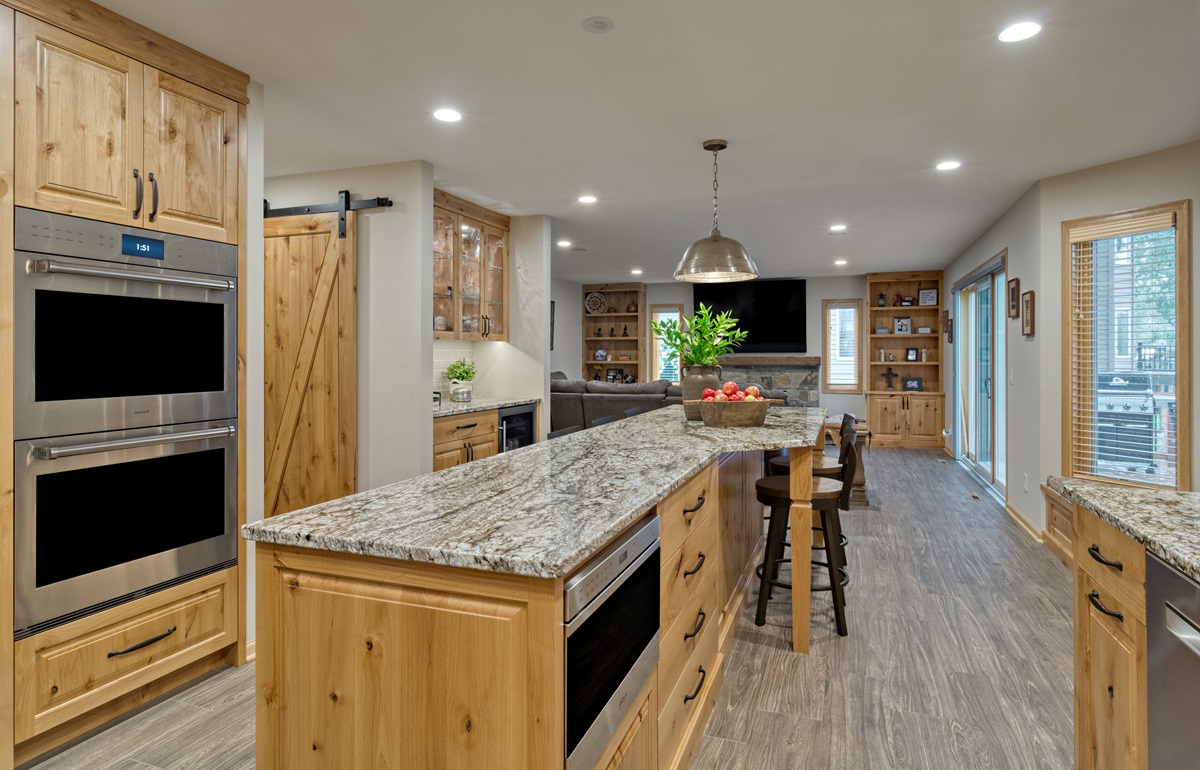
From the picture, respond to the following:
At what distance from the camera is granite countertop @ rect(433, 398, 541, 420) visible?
14.3 feet

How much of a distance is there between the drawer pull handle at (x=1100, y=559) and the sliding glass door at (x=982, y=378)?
184 inches

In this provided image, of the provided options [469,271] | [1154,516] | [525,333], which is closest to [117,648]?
[1154,516]

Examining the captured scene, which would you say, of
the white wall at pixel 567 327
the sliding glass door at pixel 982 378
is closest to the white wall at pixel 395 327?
the sliding glass door at pixel 982 378

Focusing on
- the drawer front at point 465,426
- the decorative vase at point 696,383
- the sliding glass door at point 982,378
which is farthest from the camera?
the sliding glass door at point 982,378

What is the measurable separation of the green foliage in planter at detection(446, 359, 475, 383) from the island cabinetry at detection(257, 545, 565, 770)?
3966 millimetres

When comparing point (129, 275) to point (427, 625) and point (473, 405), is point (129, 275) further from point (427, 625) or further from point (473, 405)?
point (473, 405)

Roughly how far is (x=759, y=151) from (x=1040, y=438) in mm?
2706

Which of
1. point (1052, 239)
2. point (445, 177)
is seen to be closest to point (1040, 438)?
point (1052, 239)

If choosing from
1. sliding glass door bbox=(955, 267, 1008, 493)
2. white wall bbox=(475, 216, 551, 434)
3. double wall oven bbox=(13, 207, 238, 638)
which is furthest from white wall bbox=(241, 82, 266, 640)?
sliding glass door bbox=(955, 267, 1008, 493)

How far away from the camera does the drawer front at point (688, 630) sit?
173 centimetres

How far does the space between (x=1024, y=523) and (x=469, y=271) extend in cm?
456

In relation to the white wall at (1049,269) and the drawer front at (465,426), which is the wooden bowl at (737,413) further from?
the white wall at (1049,269)

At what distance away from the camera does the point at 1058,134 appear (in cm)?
353

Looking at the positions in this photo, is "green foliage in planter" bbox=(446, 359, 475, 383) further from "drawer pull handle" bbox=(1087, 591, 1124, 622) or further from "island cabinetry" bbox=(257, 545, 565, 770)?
"drawer pull handle" bbox=(1087, 591, 1124, 622)
